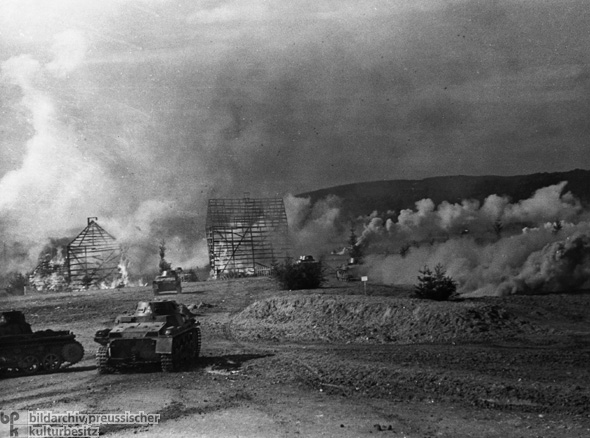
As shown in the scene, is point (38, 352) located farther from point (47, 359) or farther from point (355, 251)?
point (355, 251)

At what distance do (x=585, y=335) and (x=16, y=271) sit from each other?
189ft

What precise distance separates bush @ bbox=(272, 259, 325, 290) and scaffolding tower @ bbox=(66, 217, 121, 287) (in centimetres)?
3010

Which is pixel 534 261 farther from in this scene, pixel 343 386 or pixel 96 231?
pixel 96 231

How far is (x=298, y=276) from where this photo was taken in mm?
38781

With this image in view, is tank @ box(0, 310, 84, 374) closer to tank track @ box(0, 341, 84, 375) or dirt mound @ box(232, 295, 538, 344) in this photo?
tank track @ box(0, 341, 84, 375)

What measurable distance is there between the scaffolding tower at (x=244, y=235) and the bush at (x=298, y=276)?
869 inches

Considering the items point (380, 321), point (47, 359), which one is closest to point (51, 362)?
point (47, 359)

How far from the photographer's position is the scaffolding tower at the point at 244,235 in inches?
2454

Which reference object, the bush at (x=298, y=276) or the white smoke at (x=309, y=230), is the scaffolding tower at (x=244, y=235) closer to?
the white smoke at (x=309, y=230)

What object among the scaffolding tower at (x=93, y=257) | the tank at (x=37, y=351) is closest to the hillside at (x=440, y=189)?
the scaffolding tower at (x=93, y=257)

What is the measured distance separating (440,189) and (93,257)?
79910mm

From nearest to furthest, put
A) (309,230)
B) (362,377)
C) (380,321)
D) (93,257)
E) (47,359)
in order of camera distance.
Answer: (362,377) < (47,359) < (380,321) < (93,257) < (309,230)

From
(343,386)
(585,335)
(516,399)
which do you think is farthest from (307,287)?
(516,399)

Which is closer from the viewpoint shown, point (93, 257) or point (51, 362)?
point (51, 362)
